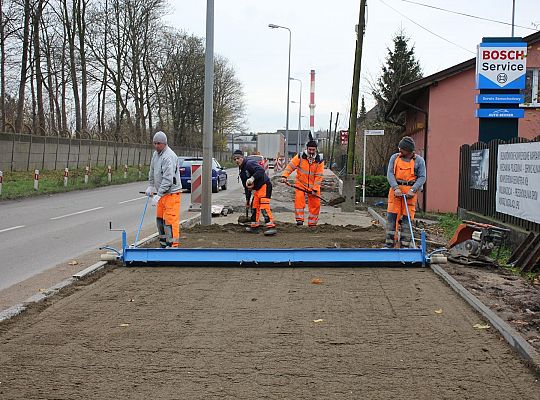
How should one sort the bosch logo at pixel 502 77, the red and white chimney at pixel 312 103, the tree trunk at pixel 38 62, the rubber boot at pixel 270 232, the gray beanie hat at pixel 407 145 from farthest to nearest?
the red and white chimney at pixel 312 103 < the tree trunk at pixel 38 62 < the bosch logo at pixel 502 77 < the rubber boot at pixel 270 232 < the gray beanie hat at pixel 407 145

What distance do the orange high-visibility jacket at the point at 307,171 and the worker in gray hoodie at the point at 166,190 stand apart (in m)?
4.40

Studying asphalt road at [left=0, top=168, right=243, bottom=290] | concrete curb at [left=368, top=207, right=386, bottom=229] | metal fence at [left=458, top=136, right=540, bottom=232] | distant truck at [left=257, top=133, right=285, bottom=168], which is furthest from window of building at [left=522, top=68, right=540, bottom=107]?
distant truck at [left=257, top=133, right=285, bottom=168]

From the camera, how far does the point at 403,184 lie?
10.7 meters

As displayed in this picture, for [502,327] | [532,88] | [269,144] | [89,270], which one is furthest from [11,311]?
[269,144]

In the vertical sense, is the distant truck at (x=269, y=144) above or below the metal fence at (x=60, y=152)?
above

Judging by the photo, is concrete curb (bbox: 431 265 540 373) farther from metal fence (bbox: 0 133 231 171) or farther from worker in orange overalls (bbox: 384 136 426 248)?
metal fence (bbox: 0 133 231 171)

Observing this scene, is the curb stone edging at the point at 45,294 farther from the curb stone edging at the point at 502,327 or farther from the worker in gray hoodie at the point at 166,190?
the curb stone edging at the point at 502,327

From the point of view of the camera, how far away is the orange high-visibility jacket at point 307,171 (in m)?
14.2

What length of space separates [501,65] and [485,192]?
3.34 meters

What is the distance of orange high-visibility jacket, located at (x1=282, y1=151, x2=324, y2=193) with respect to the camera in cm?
Result: 1422

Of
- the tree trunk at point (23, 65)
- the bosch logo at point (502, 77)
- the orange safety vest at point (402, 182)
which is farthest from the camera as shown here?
the tree trunk at point (23, 65)

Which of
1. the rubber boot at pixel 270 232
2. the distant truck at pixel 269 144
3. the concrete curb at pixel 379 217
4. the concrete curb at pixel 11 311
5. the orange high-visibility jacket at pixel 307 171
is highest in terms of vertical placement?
the distant truck at pixel 269 144

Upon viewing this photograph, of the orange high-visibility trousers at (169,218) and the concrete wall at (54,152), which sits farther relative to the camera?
the concrete wall at (54,152)

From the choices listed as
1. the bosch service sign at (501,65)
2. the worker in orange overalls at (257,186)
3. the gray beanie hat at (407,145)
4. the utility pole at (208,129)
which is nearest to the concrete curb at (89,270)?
the worker in orange overalls at (257,186)
